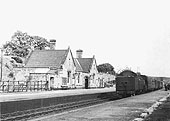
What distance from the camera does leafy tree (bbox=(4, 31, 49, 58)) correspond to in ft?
259

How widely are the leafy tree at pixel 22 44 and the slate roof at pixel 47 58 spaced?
2718cm

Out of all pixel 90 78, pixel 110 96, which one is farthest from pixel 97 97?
pixel 90 78

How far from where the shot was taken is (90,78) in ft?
194

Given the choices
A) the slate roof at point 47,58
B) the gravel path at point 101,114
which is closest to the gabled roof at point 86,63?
the slate roof at point 47,58

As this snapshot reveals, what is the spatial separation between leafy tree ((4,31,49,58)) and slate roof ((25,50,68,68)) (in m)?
27.2

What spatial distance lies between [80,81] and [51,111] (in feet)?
122

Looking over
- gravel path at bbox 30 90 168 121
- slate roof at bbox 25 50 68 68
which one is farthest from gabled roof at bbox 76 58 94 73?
gravel path at bbox 30 90 168 121

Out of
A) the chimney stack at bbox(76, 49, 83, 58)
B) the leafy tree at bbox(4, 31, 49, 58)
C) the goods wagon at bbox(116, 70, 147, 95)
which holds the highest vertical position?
the leafy tree at bbox(4, 31, 49, 58)

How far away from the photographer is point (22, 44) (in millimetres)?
82688

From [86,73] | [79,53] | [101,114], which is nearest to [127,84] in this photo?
[101,114]

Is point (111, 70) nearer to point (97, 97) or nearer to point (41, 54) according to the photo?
point (41, 54)

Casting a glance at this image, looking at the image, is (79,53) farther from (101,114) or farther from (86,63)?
(101,114)

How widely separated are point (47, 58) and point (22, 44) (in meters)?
34.3

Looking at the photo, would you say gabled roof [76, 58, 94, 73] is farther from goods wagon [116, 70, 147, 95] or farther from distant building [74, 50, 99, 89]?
goods wagon [116, 70, 147, 95]
